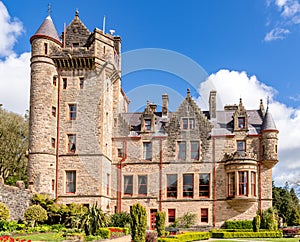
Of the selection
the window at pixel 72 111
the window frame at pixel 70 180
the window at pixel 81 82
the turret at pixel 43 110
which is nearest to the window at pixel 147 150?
the window frame at pixel 70 180

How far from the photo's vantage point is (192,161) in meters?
37.9

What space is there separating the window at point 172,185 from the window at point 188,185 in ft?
2.66

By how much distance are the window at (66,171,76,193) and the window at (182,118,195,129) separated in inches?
439

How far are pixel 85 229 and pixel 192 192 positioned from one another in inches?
610

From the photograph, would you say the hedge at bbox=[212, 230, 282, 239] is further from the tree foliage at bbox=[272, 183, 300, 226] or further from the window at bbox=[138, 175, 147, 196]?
the tree foliage at bbox=[272, 183, 300, 226]

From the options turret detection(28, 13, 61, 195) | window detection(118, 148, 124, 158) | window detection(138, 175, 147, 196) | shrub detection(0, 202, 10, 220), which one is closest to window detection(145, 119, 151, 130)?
window detection(118, 148, 124, 158)

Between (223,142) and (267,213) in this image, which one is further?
(223,142)

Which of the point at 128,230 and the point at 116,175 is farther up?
the point at 116,175

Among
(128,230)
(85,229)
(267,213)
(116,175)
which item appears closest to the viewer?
(85,229)

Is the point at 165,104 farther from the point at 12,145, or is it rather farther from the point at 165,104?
the point at 12,145

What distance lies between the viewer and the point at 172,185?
124 feet

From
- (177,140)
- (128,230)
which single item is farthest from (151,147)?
(128,230)

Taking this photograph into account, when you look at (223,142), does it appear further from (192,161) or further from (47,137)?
(47,137)

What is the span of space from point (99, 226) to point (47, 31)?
1805 centimetres
